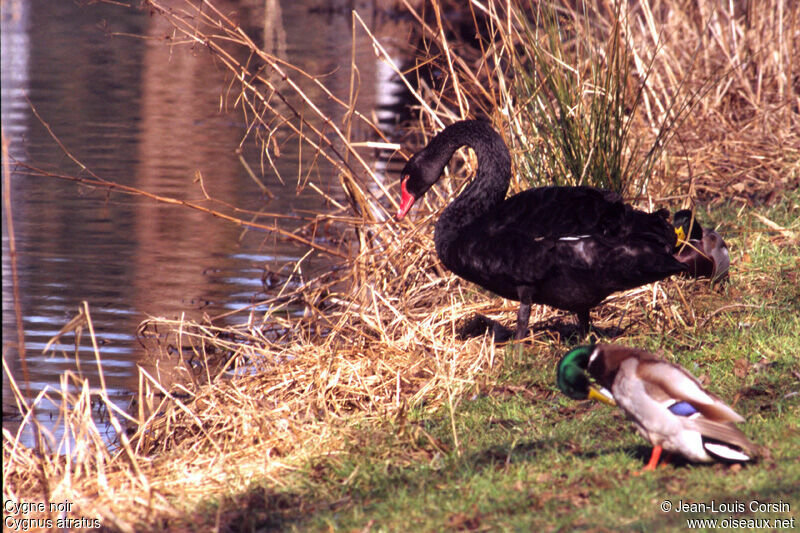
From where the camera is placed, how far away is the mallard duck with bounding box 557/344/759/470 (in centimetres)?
387

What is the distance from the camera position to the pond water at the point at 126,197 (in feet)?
23.5

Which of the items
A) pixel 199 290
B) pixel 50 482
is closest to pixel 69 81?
pixel 199 290

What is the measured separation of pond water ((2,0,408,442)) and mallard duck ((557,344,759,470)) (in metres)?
2.40

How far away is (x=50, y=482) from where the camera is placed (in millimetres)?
4520

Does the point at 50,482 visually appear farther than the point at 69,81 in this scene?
No

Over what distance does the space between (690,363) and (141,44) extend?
19.1 meters

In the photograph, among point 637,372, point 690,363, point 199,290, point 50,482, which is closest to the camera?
point 637,372

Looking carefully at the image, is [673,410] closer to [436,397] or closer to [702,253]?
[436,397]

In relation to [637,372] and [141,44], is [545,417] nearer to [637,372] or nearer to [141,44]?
[637,372]

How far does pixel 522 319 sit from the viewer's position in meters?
5.84

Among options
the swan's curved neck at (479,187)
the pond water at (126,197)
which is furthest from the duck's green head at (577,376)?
the pond water at (126,197)

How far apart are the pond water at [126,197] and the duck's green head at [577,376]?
2.22m

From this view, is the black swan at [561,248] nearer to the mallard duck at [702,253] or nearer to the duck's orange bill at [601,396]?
the mallard duck at [702,253]

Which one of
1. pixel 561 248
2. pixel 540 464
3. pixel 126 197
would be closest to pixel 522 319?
pixel 561 248
